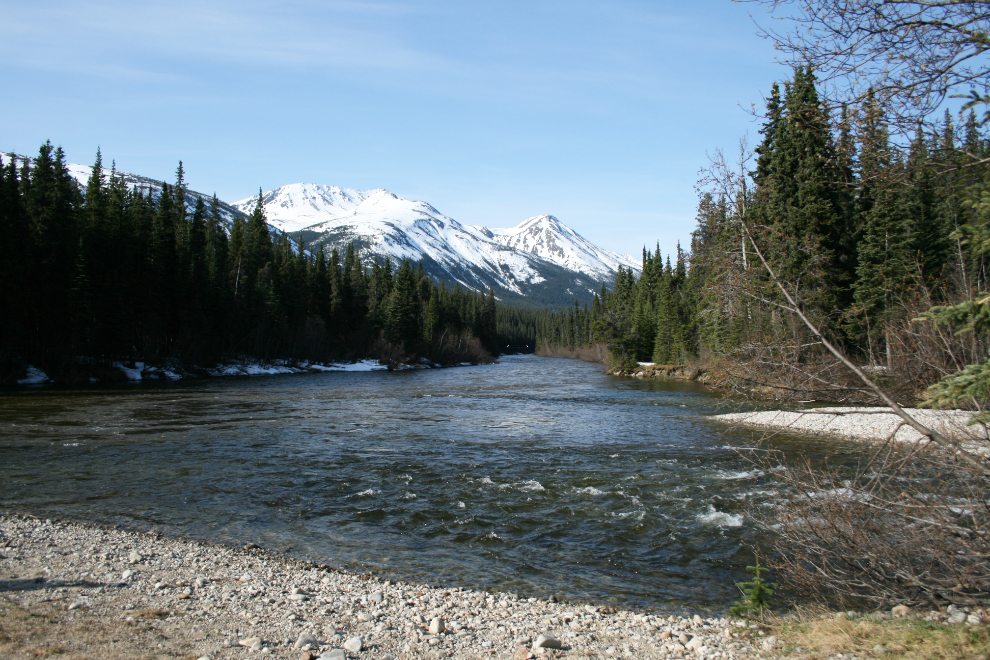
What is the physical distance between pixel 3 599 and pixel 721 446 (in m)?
19.0

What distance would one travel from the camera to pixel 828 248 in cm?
3378

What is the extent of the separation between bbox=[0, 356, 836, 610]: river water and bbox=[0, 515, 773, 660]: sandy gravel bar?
39.7 inches

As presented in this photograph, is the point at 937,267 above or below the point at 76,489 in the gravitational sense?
above

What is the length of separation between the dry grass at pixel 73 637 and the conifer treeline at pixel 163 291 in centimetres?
4502

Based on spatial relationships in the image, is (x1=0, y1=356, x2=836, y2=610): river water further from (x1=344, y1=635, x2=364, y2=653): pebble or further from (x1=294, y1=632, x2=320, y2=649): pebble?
(x1=294, y1=632, x2=320, y2=649): pebble

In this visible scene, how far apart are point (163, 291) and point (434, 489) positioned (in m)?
54.1

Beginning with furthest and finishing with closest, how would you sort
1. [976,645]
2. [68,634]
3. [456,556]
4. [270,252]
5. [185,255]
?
[270,252] < [185,255] < [456,556] < [68,634] < [976,645]

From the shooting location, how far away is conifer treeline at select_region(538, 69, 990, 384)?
5.09 meters

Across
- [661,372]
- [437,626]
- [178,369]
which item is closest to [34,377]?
[178,369]

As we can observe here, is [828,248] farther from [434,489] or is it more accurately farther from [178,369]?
[178,369]

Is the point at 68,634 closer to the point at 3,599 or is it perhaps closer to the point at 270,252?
the point at 3,599

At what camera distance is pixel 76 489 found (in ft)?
46.2

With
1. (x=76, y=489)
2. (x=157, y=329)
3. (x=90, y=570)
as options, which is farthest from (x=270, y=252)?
(x=90, y=570)

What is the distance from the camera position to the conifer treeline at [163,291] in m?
46.4
